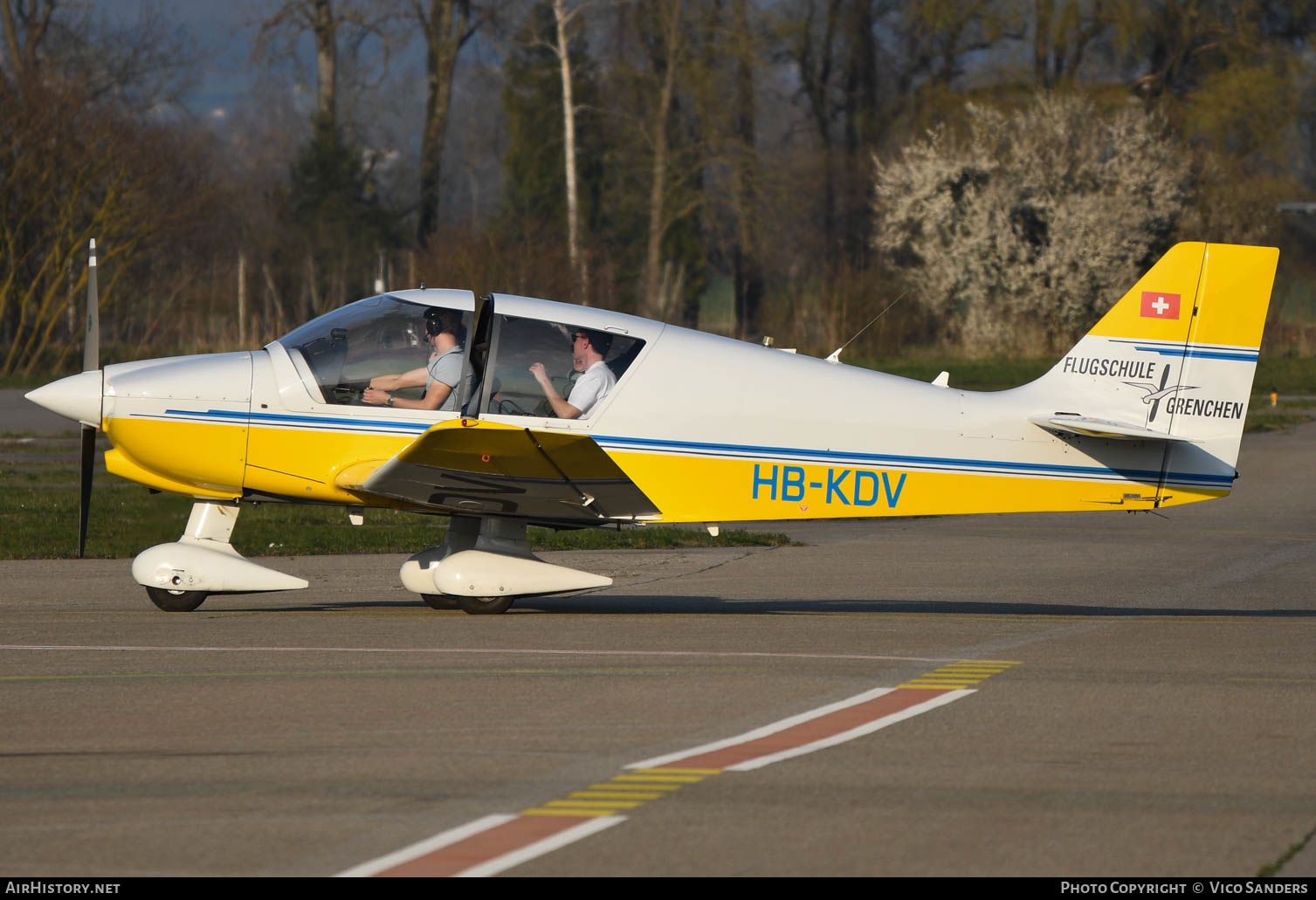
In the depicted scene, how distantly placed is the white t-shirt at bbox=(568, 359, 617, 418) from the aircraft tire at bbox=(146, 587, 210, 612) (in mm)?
2916

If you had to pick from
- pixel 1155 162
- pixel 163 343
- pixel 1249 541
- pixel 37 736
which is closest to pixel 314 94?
pixel 163 343

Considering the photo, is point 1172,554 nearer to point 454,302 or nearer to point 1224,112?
point 454,302

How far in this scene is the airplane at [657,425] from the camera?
405 inches

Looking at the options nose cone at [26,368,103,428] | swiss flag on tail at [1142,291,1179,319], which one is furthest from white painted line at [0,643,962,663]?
swiss flag on tail at [1142,291,1179,319]

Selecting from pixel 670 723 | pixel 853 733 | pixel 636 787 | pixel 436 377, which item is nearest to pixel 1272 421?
pixel 436 377

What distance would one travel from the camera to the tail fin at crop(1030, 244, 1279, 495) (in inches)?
413

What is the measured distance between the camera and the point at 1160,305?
1059 cm

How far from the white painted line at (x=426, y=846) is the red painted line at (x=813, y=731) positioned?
3.41 feet

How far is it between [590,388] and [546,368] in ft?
1.06

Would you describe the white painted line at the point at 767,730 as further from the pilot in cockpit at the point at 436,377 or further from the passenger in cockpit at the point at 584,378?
the pilot in cockpit at the point at 436,377

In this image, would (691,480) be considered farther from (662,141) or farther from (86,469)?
(662,141)

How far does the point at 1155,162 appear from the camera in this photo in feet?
141

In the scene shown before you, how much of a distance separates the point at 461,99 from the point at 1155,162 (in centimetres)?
7869

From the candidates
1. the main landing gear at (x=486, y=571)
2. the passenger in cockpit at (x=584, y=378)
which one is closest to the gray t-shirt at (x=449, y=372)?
the passenger in cockpit at (x=584, y=378)
